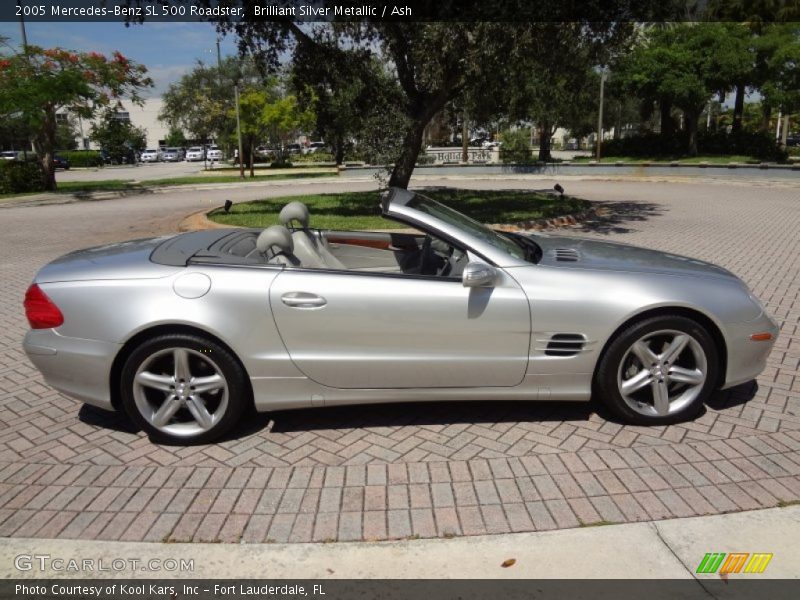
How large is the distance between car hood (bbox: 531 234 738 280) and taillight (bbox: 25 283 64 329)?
A: 9.42ft

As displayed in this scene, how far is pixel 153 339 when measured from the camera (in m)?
3.54

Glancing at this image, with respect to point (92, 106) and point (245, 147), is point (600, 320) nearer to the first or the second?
point (92, 106)

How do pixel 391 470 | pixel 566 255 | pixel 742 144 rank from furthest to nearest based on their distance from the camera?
pixel 742 144 → pixel 566 255 → pixel 391 470

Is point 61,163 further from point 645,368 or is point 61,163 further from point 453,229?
point 645,368

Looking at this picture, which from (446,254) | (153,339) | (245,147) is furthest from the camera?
(245,147)

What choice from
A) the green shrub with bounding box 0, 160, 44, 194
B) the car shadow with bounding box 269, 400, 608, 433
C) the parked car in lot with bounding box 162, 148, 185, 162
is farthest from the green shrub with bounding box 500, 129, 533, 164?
the parked car in lot with bounding box 162, 148, 185, 162


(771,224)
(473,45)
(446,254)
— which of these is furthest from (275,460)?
(771,224)

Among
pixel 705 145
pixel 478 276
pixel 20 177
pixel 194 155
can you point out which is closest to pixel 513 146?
pixel 705 145

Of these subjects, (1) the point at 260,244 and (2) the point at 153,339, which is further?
(1) the point at 260,244

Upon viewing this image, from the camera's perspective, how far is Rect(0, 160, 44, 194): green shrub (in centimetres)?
2255

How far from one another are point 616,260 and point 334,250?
2.01m

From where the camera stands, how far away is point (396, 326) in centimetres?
355

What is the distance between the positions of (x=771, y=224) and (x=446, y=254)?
37.4ft

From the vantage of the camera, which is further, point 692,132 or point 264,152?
point 264,152
